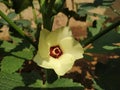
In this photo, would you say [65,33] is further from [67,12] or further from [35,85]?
[67,12]

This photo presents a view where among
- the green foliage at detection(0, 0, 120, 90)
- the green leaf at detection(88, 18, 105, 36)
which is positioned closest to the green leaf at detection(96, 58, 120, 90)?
the green foliage at detection(0, 0, 120, 90)

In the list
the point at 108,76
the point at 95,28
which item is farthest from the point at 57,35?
the point at 95,28

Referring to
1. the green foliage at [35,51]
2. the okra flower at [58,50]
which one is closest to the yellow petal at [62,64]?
the okra flower at [58,50]

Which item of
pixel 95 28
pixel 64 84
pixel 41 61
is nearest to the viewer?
pixel 41 61

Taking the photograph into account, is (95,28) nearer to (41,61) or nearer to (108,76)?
(108,76)

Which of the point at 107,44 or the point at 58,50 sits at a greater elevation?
the point at 58,50

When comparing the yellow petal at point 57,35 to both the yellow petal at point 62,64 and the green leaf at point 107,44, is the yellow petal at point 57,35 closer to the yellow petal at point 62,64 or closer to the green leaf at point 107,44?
the yellow petal at point 62,64

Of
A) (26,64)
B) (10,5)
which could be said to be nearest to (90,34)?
(10,5)

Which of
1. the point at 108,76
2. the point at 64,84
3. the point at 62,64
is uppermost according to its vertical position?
the point at 62,64

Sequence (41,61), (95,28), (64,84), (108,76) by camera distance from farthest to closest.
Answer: (95,28)
(108,76)
(64,84)
(41,61)
